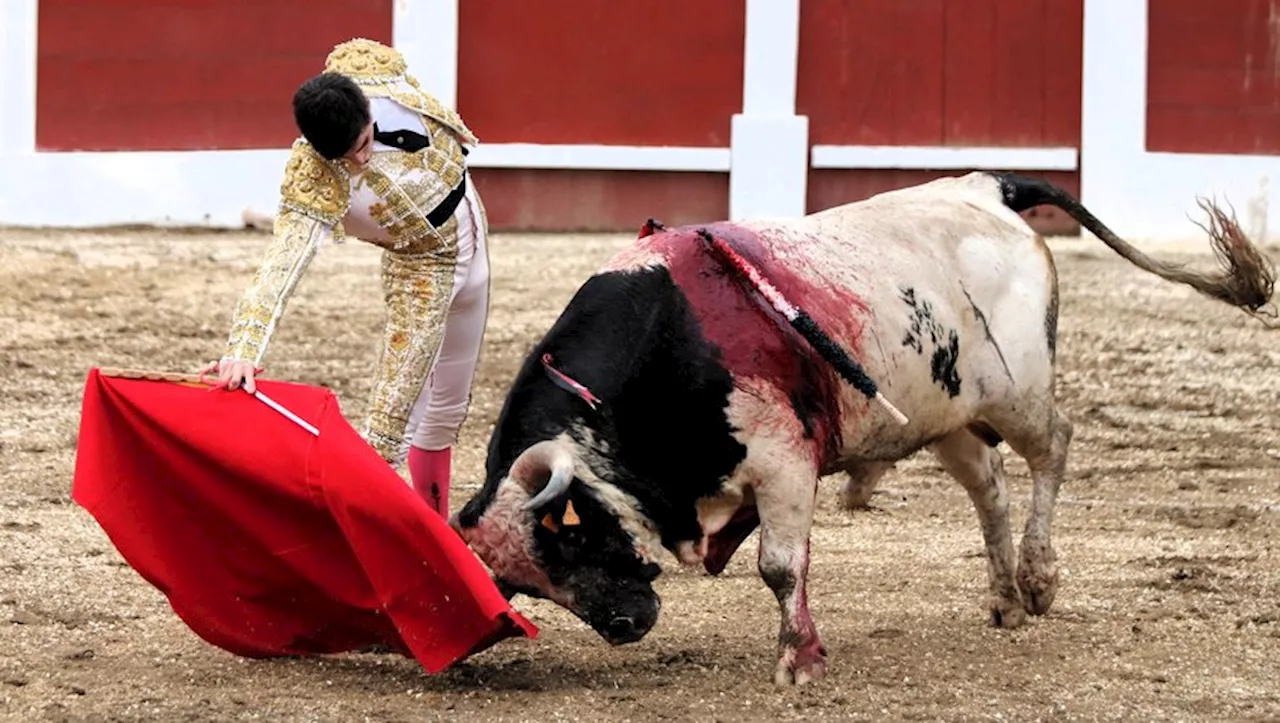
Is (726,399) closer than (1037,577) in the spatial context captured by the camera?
Yes

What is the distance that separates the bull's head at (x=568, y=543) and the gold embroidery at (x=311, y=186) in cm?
59

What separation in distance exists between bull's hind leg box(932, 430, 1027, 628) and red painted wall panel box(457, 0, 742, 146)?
558 cm

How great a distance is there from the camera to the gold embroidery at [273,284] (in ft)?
12.7

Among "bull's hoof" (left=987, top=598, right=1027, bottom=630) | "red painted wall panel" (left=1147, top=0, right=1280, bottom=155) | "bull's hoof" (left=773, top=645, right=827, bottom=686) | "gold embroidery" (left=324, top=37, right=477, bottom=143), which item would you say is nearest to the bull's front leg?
"bull's hoof" (left=773, top=645, right=827, bottom=686)

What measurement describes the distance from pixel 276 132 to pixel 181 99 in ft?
1.44

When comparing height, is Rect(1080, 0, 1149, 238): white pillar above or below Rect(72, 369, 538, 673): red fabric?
above

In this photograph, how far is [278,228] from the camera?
13.2 feet

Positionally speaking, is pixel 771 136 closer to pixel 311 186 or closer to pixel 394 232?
pixel 394 232

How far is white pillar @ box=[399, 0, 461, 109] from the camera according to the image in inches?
392

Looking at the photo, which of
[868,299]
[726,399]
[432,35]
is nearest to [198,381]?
[726,399]

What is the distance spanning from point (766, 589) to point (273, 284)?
A: 1.49 m

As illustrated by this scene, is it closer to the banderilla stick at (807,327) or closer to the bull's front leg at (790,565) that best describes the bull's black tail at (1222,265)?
the banderilla stick at (807,327)

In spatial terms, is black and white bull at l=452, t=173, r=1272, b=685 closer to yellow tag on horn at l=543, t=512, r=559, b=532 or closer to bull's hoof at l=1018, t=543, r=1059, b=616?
yellow tag on horn at l=543, t=512, r=559, b=532

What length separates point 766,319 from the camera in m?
4.04
